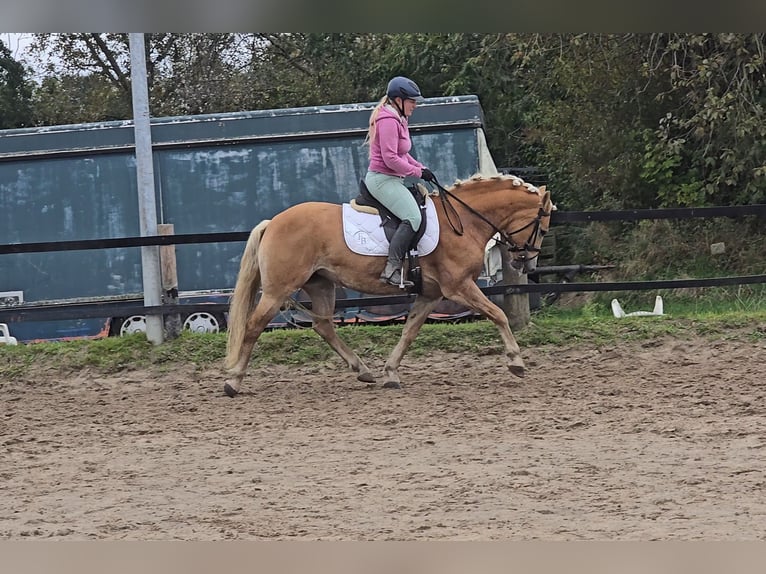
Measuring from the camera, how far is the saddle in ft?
23.9

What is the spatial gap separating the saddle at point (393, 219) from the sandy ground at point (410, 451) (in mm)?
962

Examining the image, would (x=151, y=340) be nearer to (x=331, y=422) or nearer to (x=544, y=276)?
(x=331, y=422)

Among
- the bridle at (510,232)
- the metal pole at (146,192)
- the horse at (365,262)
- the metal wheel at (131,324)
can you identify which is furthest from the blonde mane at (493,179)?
the metal wheel at (131,324)

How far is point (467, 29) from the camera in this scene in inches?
55.6

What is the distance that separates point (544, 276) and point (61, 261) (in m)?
7.74

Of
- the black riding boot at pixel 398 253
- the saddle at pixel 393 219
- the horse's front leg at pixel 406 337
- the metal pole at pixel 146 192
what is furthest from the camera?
the metal pole at pixel 146 192

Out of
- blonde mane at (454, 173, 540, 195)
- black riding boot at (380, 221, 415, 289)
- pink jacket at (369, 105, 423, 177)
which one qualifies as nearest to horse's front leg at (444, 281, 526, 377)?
black riding boot at (380, 221, 415, 289)

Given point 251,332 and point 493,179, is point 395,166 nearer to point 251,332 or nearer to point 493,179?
point 493,179

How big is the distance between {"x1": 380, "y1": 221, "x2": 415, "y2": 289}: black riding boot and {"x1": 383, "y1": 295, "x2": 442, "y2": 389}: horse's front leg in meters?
0.43

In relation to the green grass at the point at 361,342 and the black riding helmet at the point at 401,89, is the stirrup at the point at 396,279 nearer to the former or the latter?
the black riding helmet at the point at 401,89

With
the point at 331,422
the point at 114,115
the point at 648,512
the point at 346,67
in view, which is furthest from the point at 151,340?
the point at 114,115

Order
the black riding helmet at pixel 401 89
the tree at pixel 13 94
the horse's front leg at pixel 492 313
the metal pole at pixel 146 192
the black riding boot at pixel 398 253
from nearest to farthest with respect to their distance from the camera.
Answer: the black riding helmet at pixel 401 89 < the black riding boot at pixel 398 253 < the horse's front leg at pixel 492 313 < the metal pole at pixel 146 192 < the tree at pixel 13 94

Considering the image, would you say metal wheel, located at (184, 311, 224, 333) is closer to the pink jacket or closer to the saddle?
the saddle

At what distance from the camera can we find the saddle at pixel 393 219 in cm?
727
